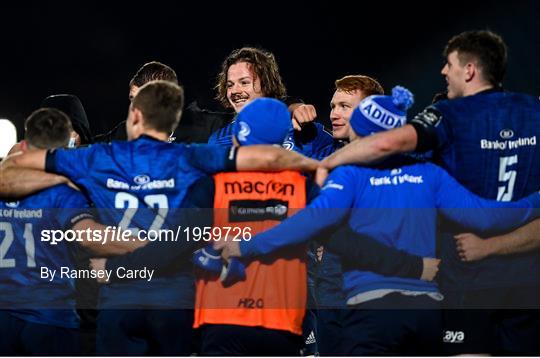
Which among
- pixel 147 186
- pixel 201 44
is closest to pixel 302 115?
pixel 147 186

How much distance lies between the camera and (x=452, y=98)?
4.44 metres

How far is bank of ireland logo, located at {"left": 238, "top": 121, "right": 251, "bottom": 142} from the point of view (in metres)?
4.12

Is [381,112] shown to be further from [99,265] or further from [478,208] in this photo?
[99,265]

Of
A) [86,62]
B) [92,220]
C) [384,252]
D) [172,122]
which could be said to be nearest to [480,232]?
[384,252]

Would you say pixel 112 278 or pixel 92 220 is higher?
pixel 92 220

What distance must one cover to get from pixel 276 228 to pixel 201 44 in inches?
358

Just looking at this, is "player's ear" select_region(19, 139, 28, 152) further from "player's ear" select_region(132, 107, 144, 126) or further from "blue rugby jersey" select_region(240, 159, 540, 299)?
"blue rugby jersey" select_region(240, 159, 540, 299)

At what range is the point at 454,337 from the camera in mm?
4379

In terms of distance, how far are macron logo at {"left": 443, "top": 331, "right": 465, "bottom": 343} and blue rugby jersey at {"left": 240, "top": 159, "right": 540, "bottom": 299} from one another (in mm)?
578

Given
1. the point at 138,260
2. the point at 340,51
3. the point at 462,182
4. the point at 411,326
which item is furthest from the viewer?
the point at 340,51

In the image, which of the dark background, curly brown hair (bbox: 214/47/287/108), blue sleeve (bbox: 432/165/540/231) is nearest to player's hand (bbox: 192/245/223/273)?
blue sleeve (bbox: 432/165/540/231)

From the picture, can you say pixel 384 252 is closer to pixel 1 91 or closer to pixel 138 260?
pixel 138 260

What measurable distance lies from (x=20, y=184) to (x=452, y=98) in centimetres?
205

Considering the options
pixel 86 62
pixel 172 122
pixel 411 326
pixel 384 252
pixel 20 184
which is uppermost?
pixel 86 62
